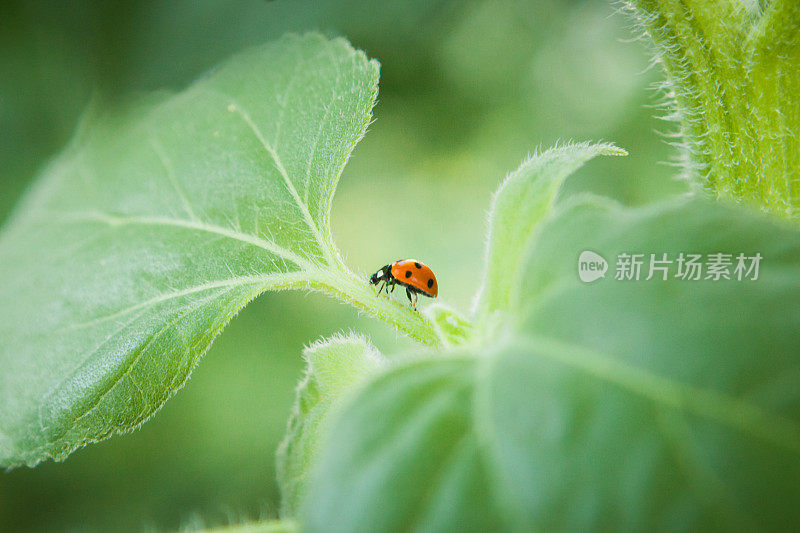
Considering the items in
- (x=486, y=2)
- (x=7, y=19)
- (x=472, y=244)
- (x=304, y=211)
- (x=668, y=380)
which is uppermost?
(x=486, y=2)

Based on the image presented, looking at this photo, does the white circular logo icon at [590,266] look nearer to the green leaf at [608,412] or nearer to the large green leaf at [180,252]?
the green leaf at [608,412]

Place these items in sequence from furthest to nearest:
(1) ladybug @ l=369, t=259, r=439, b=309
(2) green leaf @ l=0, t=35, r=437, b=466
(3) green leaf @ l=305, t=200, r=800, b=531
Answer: (1) ladybug @ l=369, t=259, r=439, b=309, (2) green leaf @ l=0, t=35, r=437, b=466, (3) green leaf @ l=305, t=200, r=800, b=531

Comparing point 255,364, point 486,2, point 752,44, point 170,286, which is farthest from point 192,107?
point 486,2

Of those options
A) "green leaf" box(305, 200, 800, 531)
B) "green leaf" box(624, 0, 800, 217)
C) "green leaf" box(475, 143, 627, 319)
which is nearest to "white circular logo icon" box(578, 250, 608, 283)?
"green leaf" box(305, 200, 800, 531)

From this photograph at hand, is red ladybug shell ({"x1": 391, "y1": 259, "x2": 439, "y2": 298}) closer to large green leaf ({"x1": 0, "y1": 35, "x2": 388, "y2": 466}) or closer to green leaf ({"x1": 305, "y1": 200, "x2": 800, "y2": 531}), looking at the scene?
large green leaf ({"x1": 0, "y1": 35, "x2": 388, "y2": 466})

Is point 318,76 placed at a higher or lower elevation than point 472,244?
lower

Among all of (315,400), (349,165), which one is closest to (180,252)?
(315,400)

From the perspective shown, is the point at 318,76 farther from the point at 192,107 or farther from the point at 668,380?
the point at 668,380
